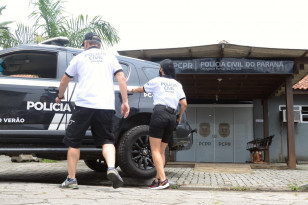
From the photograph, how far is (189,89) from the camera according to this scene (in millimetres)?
14039

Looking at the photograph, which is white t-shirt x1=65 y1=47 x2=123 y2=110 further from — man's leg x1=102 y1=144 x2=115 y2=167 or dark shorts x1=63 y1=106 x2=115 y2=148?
man's leg x1=102 y1=144 x2=115 y2=167

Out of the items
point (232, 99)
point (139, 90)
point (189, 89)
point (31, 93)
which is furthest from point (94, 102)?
point (232, 99)

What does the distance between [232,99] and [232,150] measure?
218 cm

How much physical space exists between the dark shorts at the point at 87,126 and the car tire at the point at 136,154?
1.30m

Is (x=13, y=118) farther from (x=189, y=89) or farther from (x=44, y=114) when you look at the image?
(x=189, y=89)

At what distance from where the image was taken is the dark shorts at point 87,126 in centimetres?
416

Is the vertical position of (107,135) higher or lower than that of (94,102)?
lower

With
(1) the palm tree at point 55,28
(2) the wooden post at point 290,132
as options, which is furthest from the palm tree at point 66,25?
(2) the wooden post at point 290,132

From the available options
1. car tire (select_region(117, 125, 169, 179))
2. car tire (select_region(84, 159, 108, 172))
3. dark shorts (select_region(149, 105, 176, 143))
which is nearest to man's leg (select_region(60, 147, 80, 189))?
dark shorts (select_region(149, 105, 176, 143))

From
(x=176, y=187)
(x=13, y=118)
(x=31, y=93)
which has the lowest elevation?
(x=176, y=187)

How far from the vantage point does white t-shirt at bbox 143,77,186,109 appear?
504 cm

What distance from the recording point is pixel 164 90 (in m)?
5.05

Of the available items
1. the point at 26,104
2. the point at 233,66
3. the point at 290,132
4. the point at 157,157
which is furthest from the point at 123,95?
the point at 290,132

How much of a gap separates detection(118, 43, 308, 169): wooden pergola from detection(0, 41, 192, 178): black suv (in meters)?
3.84
